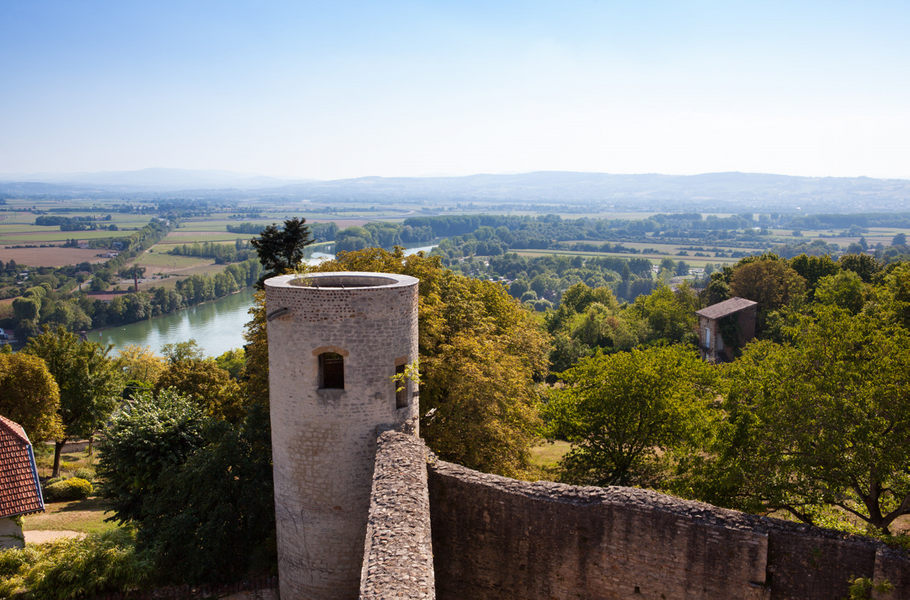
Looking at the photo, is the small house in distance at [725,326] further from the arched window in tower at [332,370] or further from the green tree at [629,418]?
the arched window in tower at [332,370]

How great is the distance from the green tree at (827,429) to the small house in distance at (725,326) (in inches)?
1135

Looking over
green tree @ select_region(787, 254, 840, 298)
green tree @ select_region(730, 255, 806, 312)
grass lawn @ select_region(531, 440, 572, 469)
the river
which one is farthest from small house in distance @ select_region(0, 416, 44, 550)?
the river

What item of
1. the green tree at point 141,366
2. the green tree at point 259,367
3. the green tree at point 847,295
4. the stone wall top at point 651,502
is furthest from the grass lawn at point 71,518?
the green tree at point 847,295

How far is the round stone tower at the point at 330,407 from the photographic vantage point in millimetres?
12305

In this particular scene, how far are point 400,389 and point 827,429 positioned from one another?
968 centimetres

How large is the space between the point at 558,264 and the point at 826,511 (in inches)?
5836

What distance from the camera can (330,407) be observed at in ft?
41.2

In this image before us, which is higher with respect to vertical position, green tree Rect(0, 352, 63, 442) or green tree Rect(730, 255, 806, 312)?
green tree Rect(730, 255, 806, 312)

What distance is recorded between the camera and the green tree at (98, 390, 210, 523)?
1980 cm

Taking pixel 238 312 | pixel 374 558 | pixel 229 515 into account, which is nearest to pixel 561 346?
pixel 229 515

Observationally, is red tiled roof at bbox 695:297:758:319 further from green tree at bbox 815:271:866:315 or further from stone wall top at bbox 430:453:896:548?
stone wall top at bbox 430:453:896:548

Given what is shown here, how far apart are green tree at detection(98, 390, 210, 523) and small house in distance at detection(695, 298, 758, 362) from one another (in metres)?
35.8

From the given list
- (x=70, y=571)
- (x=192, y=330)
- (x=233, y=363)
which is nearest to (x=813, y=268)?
(x=233, y=363)

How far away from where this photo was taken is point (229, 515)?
54.3 feet
